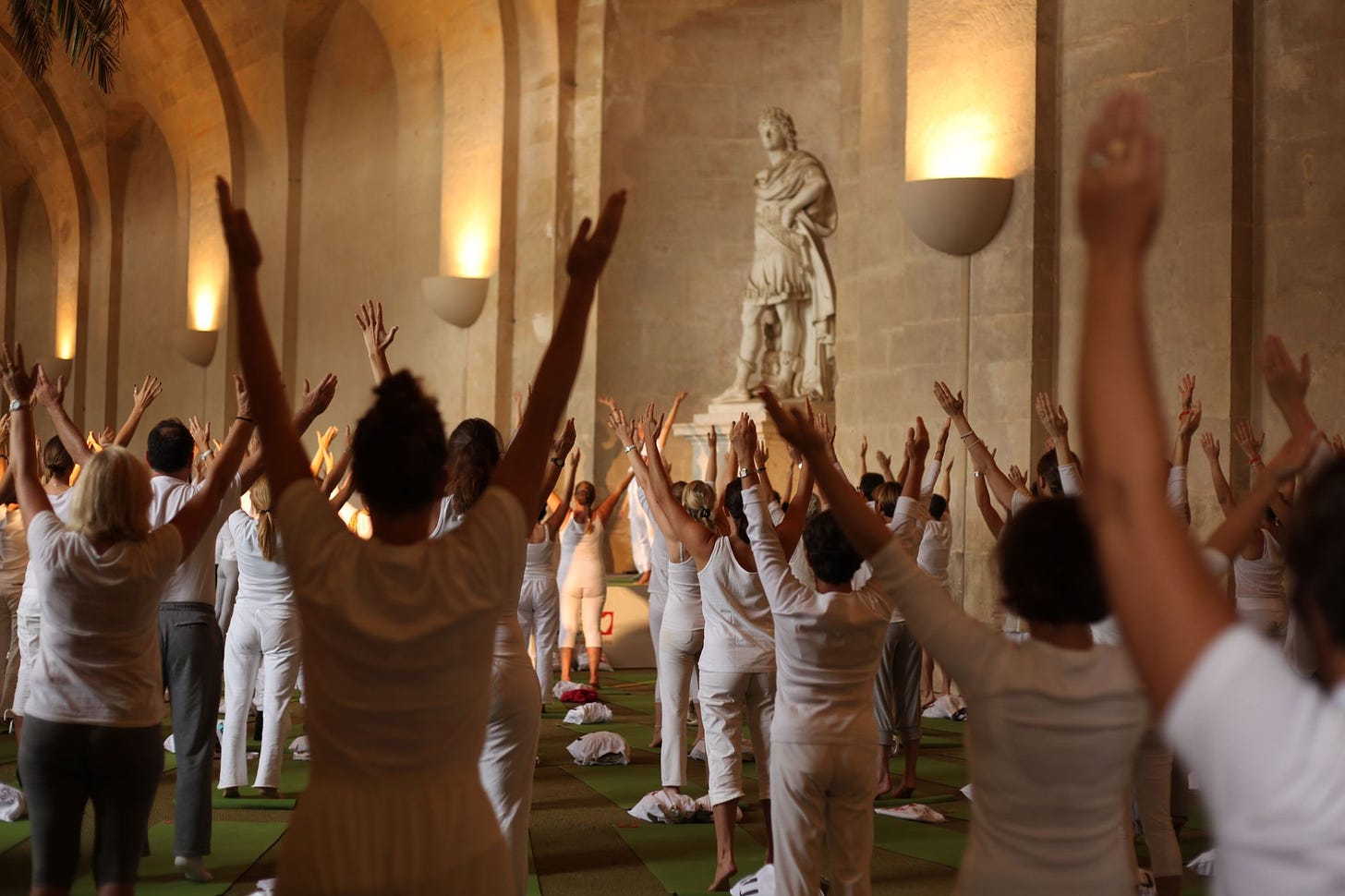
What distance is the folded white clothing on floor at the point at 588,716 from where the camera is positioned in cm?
1014

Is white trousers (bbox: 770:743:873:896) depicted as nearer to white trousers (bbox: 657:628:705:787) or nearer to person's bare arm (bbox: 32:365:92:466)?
person's bare arm (bbox: 32:365:92:466)

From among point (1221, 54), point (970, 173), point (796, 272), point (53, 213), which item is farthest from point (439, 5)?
point (53, 213)

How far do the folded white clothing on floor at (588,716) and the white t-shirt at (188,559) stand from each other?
15.6ft

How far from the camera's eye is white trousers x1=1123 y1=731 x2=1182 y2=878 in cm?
508

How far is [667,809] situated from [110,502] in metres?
3.92

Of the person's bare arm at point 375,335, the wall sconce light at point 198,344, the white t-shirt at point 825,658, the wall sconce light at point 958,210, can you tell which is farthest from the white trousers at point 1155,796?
the wall sconce light at point 198,344

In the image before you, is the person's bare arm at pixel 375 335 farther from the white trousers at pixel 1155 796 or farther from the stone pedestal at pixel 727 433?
the stone pedestal at pixel 727 433

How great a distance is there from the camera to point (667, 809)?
6895 millimetres

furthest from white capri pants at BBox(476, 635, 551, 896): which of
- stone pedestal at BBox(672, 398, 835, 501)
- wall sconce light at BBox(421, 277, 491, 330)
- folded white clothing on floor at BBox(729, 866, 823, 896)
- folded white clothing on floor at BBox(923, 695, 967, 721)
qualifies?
wall sconce light at BBox(421, 277, 491, 330)

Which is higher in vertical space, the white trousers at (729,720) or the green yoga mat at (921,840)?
the white trousers at (729,720)

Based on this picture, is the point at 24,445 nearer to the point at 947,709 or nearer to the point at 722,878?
the point at 722,878

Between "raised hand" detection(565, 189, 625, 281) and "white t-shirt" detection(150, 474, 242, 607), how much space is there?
324cm

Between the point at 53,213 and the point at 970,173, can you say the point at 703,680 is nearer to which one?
the point at 970,173

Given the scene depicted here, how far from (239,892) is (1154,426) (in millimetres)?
5083
